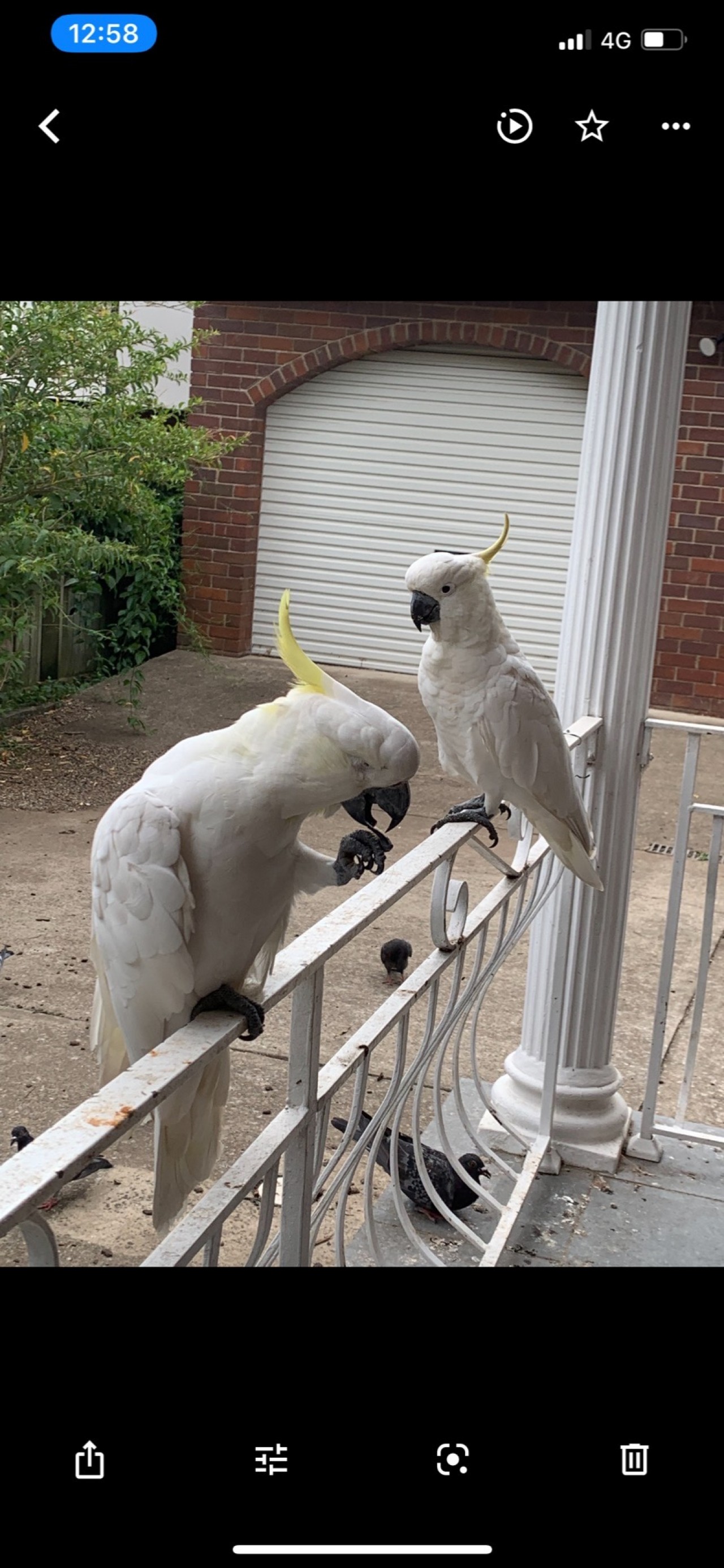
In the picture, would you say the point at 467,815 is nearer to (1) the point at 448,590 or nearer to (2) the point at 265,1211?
(1) the point at 448,590

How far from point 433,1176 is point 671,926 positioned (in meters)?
0.71

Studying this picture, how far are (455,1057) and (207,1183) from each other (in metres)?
1.03

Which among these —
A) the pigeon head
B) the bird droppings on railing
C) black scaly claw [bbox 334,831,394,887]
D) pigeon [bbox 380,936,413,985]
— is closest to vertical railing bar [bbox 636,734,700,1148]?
the pigeon head

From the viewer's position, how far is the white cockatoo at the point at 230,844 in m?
1.28

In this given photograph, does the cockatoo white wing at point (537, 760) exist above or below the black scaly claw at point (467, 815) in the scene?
above

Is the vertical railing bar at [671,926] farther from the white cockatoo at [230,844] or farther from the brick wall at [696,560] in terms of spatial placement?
the brick wall at [696,560]

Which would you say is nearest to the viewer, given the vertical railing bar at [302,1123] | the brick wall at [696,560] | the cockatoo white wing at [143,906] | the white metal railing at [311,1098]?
the white metal railing at [311,1098]

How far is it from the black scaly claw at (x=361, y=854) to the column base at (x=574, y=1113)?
1.30 meters
